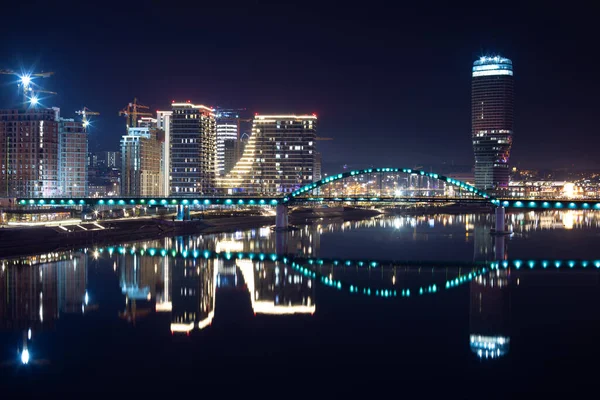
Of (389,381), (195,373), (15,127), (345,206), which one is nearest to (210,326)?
(195,373)

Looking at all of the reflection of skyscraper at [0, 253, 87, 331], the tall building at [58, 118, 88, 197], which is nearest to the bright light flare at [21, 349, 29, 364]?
the reflection of skyscraper at [0, 253, 87, 331]

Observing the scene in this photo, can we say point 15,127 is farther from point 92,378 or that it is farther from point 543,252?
point 92,378

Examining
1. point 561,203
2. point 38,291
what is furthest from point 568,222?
point 38,291

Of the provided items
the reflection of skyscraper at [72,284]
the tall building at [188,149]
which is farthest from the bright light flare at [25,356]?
the tall building at [188,149]

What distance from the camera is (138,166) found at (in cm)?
12275

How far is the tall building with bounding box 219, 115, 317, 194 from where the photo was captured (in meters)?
129

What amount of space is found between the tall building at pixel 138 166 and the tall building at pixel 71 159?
23679 millimetres

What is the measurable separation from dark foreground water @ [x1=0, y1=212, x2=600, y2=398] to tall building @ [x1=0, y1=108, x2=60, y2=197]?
5000 centimetres

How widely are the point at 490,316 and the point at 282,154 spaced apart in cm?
10452

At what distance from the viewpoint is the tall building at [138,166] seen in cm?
12206

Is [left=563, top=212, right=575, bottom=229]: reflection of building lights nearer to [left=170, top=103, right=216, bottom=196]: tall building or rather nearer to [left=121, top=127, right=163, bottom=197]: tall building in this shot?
[left=170, top=103, right=216, bottom=196]: tall building

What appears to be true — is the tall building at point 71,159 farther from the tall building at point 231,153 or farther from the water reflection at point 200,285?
the tall building at point 231,153

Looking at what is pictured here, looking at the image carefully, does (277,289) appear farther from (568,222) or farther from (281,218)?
(568,222)

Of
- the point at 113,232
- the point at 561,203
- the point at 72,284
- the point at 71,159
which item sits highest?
the point at 71,159
